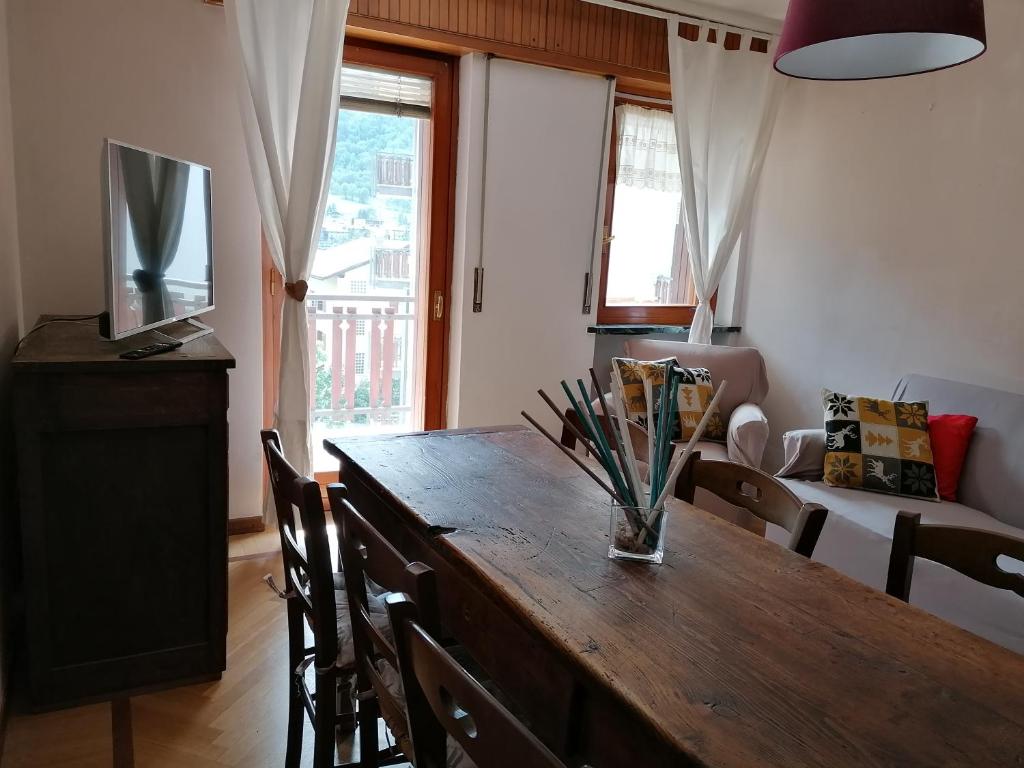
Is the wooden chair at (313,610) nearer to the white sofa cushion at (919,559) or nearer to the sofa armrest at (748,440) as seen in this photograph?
the white sofa cushion at (919,559)

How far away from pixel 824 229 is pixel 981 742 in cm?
349

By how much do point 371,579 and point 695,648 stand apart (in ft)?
1.83

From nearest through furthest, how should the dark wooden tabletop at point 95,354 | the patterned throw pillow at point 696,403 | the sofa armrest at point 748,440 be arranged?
the dark wooden tabletop at point 95,354 → the sofa armrest at point 748,440 → the patterned throw pillow at point 696,403

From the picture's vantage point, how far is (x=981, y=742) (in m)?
0.90

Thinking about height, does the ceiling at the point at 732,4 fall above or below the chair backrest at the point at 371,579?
above

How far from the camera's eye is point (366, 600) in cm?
135

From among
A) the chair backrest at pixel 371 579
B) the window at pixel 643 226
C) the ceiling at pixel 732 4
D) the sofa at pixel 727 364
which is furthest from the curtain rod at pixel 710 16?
the chair backrest at pixel 371 579

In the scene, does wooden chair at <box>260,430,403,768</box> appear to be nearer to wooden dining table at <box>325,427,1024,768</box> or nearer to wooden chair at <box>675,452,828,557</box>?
wooden dining table at <box>325,427,1024,768</box>

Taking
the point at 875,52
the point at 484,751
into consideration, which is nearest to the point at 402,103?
the point at 875,52

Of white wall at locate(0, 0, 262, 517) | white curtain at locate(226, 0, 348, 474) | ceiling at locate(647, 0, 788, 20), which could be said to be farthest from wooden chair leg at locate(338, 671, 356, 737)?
ceiling at locate(647, 0, 788, 20)

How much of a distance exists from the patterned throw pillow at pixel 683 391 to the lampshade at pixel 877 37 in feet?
5.68

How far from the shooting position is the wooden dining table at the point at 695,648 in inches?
35.5

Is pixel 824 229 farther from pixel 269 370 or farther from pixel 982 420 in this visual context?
pixel 269 370

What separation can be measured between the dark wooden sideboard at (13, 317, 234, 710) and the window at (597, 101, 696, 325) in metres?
2.52
